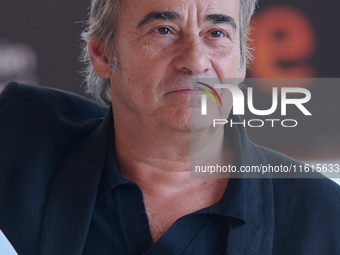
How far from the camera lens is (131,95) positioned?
124 centimetres

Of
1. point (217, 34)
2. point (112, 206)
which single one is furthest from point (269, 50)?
point (112, 206)

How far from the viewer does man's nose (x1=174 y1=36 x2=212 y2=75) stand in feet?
3.72

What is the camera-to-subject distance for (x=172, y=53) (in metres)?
1.19

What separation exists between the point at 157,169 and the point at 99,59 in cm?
45

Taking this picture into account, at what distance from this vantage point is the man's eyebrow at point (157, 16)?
1.18m

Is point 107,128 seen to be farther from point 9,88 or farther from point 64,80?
point 64,80

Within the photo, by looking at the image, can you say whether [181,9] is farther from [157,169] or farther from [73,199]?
[73,199]

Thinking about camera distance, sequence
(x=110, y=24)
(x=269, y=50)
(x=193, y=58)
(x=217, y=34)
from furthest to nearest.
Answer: (x=269, y=50), (x=110, y=24), (x=217, y=34), (x=193, y=58)

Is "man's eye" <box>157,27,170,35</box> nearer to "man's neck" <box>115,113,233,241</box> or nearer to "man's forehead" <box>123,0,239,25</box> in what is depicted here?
"man's forehead" <box>123,0,239,25</box>

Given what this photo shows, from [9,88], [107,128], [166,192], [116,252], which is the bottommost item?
[116,252]

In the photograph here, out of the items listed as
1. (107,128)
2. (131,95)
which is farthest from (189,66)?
(107,128)

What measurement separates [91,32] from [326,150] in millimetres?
1714

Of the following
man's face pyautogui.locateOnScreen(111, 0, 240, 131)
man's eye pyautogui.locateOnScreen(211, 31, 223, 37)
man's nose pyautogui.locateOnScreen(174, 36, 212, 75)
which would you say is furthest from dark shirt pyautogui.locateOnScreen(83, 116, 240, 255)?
man's eye pyautogui.locateOnScreen(211, 31, 223, 37)

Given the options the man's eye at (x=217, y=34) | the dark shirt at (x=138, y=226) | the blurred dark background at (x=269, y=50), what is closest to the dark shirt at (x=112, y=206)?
the dark shirt at (x=138, y=226)
